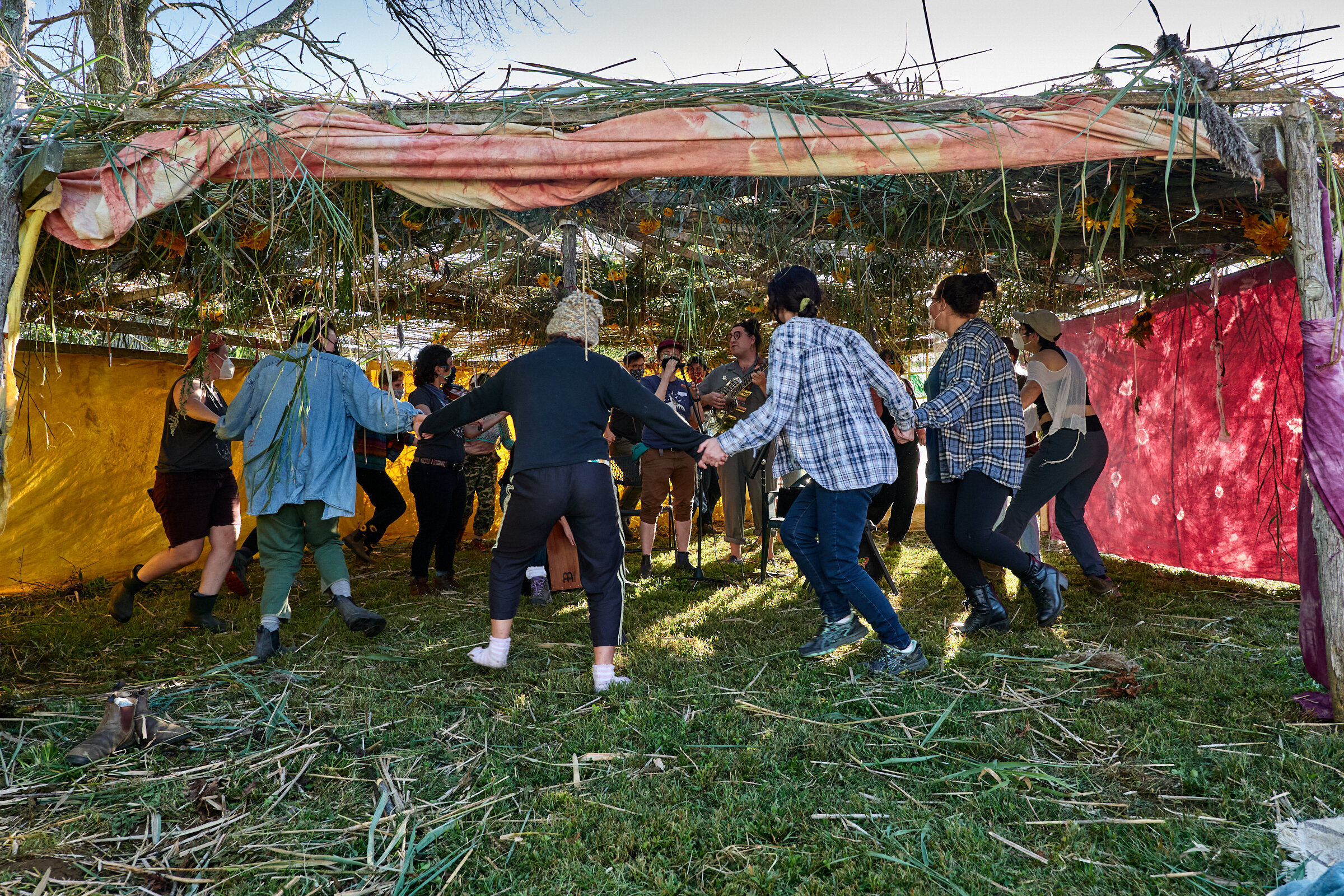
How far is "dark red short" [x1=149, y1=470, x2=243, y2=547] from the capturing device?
4.93 m

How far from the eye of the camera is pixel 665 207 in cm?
462

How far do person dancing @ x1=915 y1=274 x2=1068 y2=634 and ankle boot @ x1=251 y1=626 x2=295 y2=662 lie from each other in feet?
11.4

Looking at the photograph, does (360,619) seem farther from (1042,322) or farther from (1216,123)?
(1216,123)

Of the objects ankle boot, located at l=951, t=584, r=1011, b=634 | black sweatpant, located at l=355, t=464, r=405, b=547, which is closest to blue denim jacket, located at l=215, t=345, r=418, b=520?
black sweatpant, located at l=355, t=464, r=405, b=547

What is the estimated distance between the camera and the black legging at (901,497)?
7082 mm

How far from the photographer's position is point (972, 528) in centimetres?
424

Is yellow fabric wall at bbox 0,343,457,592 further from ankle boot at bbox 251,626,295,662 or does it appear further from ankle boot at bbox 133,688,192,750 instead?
ankle boot at bbox 133,688,192,750

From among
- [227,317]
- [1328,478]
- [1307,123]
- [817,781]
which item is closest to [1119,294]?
[1307,123]

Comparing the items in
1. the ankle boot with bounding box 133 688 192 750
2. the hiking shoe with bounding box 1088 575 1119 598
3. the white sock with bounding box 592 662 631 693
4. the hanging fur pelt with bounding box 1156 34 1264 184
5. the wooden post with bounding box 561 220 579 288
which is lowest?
the hiking shoe with bounding box 1088 575 1119 598

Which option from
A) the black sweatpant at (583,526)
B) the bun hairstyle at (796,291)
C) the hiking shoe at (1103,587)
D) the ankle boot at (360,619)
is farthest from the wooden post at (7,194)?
the hiking shoe at (1103,587)

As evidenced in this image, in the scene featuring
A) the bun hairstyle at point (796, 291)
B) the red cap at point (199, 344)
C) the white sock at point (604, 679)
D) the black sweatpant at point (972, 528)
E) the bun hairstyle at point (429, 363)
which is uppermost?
the bun hairstyle at point (796, 291)

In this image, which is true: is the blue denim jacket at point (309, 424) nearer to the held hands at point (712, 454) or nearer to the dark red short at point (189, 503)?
the dark red short at point (189, 503)

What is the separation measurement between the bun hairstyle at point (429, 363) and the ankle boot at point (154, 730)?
12.2ft

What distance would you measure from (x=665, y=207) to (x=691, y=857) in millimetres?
3488
